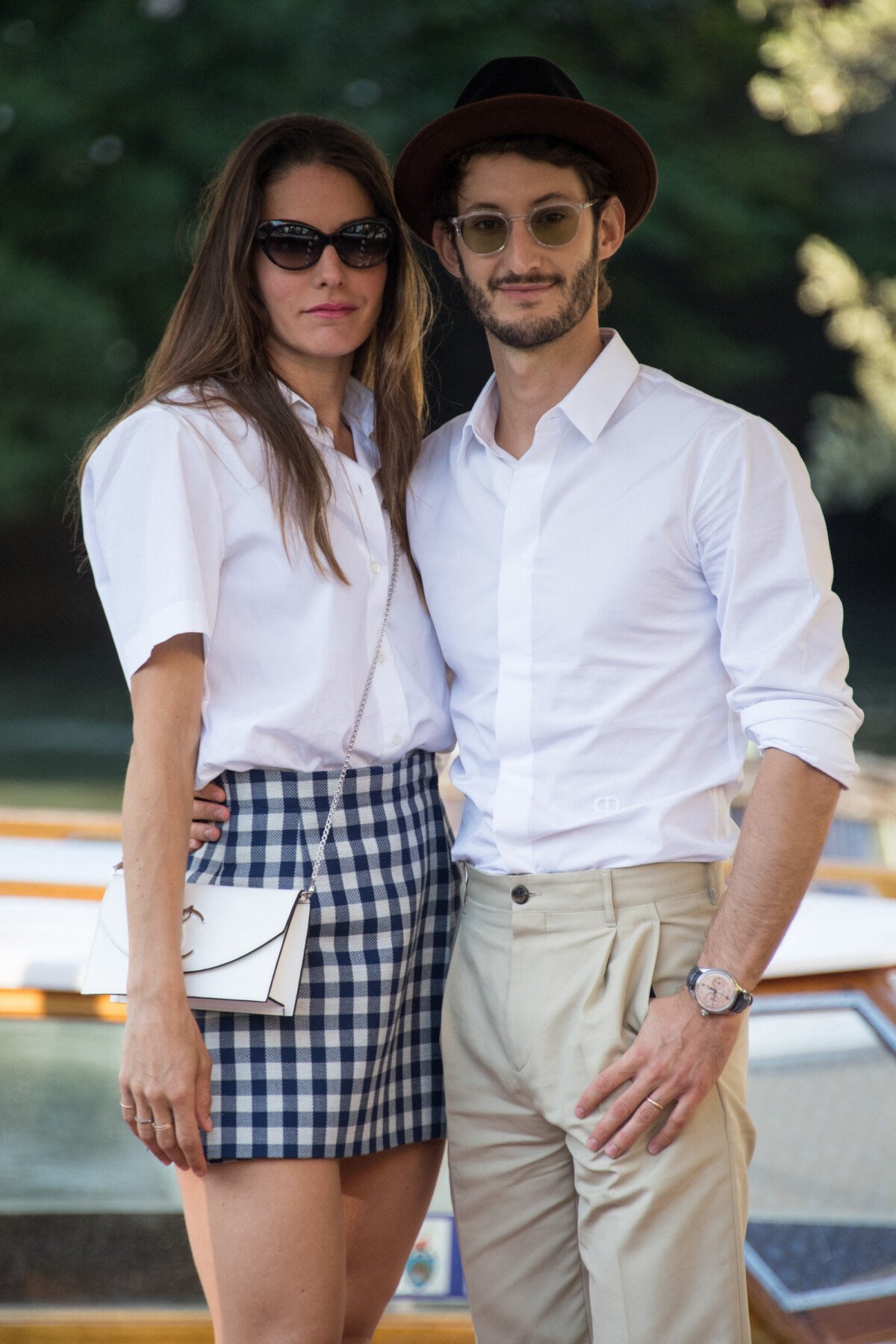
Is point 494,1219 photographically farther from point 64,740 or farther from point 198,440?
point 64,740

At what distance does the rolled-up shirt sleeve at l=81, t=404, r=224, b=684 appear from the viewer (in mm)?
1255

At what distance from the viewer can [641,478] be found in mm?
1360

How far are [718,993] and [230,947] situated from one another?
47 centimetres

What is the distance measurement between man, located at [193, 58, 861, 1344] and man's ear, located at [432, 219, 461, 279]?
4 centimetres

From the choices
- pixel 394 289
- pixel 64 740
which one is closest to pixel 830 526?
pixel 64 740

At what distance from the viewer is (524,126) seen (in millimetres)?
1444

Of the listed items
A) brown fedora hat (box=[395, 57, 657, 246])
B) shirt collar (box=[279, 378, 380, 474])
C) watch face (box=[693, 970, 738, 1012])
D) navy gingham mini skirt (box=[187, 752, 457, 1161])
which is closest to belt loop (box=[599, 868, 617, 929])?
watch face (box=[693, 970, 738, 1012])

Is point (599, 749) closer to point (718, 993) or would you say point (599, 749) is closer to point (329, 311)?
point (718, 993)

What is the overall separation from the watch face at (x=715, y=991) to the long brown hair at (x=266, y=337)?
21.2 inches

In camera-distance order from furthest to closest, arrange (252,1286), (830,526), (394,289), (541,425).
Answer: (830,526) < (394,289) < (541,425) < (252,1286)

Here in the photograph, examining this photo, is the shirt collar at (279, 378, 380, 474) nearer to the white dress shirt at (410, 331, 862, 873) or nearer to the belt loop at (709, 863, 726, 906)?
the white dress shirt at (410, 331, 862, 873)

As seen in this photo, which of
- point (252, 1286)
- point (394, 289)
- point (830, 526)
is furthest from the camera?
point (830, 526)

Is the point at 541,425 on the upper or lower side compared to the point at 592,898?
upper

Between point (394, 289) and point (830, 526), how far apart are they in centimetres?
662
